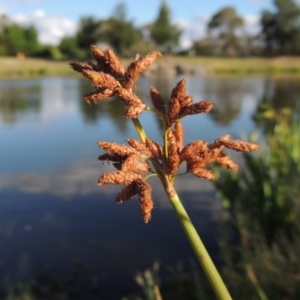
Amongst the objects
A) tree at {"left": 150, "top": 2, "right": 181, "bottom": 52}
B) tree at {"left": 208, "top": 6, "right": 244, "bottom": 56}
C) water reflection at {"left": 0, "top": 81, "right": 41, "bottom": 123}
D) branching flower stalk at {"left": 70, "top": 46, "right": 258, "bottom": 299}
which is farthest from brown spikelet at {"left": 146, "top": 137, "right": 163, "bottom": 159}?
tree at {"left": 208, "top": 6, "right": 244, "bottom": 56}

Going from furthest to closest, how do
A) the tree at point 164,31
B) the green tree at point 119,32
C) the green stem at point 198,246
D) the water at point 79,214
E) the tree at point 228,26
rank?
the tree at point 228,26
the tree at point 164,31
the green tree at point 119,32
the water at point 79,214
the green stem at point 198,246

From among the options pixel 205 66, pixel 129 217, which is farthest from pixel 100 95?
pixel 205 66

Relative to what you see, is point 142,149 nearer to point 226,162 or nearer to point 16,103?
point 226,162

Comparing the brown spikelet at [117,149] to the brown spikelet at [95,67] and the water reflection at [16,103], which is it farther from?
the water reflection at [16,103]

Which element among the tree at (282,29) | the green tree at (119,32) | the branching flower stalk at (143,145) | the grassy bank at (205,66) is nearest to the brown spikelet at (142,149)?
the branching flower stalk at (143,145)

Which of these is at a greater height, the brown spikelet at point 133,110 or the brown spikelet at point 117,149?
the brown spikelet at point 133,110

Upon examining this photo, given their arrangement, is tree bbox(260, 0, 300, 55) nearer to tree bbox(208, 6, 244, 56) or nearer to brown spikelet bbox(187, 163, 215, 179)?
tree bbox(208, 6, 244, 56)

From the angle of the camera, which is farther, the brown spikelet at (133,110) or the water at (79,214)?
the water at (79,214)

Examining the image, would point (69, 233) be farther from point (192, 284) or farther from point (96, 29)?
point (96, 29)
